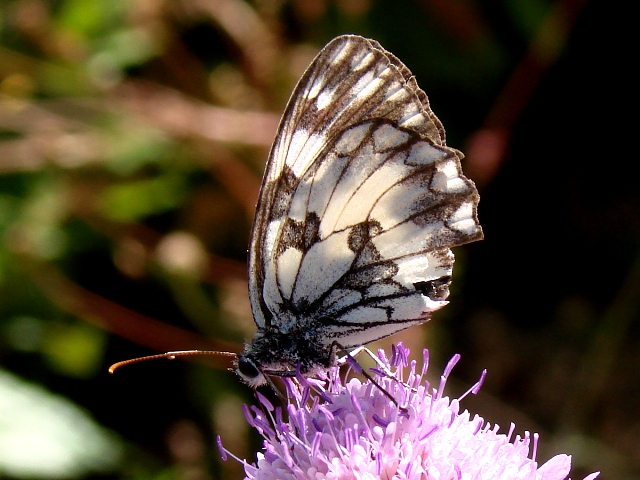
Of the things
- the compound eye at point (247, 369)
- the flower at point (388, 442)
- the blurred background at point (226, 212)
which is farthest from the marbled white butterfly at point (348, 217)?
the blurred background at point (226, 212)

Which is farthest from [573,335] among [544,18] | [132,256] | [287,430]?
[287,430]

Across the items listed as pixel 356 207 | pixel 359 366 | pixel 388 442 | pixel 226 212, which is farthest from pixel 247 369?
pixel 226 212

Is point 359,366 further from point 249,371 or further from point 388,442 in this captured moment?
point 249,371

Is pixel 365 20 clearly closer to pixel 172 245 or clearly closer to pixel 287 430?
pixel 172 245

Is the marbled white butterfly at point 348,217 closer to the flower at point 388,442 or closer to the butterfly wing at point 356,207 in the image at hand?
the butterfly wing at point 356,207

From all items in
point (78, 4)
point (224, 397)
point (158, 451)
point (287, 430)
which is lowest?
point (158, 451)

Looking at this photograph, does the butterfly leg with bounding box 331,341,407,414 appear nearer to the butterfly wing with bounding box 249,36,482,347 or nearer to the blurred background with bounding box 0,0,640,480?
the butterfly wing with bounding box 249,36,482,347
